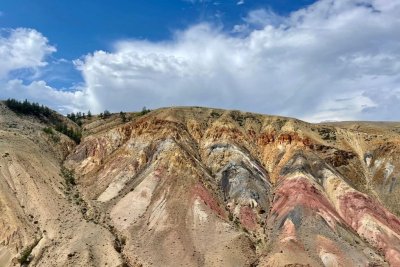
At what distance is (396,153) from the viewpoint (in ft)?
302

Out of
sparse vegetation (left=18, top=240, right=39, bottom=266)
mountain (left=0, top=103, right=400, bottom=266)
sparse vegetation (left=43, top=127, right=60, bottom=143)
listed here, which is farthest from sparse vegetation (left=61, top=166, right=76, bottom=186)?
sparse vegetation (left=18, top=240, right=39, bottom=266)

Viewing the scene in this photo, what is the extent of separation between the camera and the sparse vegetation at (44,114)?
348ft

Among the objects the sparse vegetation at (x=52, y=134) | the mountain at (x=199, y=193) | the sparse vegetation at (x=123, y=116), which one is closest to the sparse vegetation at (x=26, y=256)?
the mountain at (x=199, y=193)

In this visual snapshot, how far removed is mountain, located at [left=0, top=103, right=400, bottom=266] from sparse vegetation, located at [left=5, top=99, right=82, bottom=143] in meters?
3.71

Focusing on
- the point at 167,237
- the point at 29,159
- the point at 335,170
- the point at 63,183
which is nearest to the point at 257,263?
the point at 167,237

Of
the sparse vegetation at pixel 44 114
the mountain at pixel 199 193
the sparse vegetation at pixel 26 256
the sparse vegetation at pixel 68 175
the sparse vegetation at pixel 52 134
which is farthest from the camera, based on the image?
the sparse vegetation at pixel 44 114

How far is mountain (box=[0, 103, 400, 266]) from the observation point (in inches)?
2608

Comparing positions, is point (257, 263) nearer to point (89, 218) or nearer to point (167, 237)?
point (167, 237)

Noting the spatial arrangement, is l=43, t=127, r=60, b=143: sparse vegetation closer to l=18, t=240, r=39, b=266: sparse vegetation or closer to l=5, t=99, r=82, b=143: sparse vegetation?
l=5, t=99, r=82, b=143: sparse vegetation

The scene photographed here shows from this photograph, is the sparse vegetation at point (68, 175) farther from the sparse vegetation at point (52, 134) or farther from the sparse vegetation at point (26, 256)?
the sparse vegetation at point (26, 256)

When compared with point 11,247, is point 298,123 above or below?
above

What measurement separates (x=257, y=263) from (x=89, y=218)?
24948 millimetres

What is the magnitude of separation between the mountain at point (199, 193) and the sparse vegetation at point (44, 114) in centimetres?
371

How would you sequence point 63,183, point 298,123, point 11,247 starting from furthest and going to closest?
point 298,123, point 63,183, point 11,247
